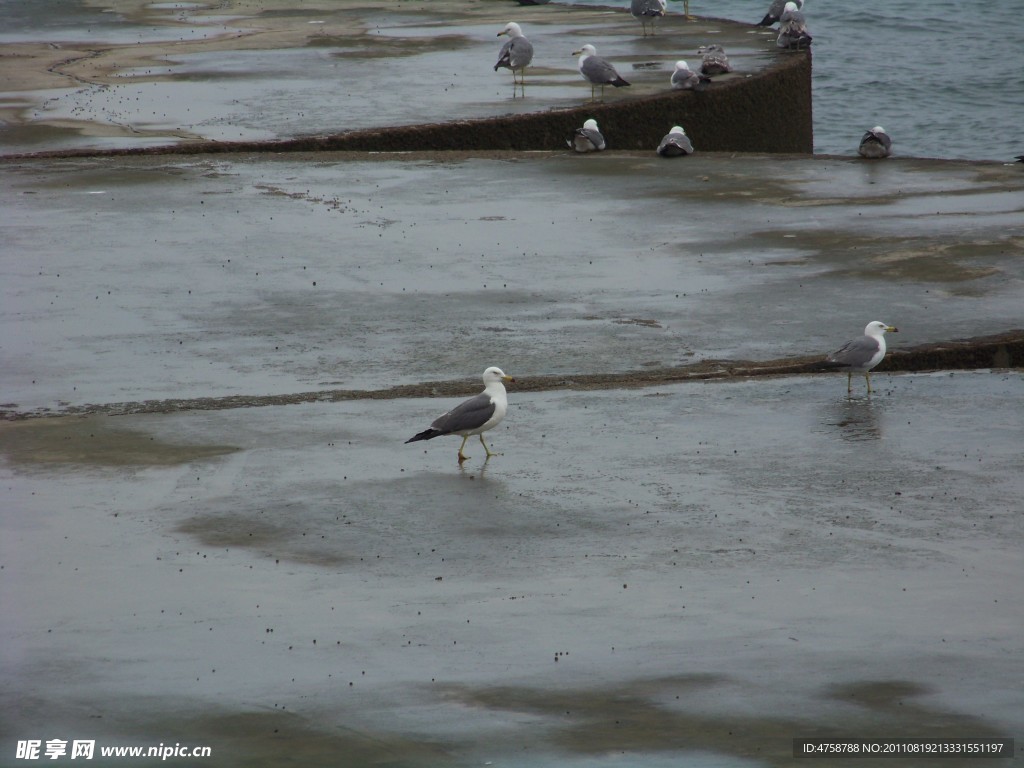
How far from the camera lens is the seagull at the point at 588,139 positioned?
750 inches

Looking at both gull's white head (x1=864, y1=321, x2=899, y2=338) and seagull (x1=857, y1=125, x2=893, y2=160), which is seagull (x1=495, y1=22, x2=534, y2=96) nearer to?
seagull (x1=857, y1=125, x2=893, y2=160)

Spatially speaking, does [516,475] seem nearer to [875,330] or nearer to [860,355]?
[860,355]

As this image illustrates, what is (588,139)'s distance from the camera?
1906 cm

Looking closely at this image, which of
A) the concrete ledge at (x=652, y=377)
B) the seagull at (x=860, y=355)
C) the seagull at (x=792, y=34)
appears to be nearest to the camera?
the seagull at (x=860, y=355)

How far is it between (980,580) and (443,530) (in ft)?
9.76

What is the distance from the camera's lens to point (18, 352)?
12172mm

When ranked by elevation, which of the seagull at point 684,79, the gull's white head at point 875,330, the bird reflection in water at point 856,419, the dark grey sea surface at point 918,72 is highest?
the seagull at point 684,79

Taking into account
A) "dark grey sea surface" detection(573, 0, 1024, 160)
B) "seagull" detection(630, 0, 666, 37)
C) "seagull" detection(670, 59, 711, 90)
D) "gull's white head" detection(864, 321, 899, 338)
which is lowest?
"dark grey sea surface" detection(573, 0, 1024, 160)

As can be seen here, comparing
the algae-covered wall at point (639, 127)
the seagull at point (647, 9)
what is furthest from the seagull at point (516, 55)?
the seagull at point (647, 9)

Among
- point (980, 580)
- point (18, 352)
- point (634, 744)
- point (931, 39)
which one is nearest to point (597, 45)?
point (18, 352)

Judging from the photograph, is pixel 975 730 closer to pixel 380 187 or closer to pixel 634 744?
pixel 634 744

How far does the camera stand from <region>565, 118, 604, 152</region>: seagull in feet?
62.5

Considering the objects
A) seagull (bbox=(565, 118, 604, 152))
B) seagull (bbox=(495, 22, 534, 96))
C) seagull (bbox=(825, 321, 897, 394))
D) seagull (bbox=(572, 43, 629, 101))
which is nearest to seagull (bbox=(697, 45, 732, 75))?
seagull (bbox=(572, 43, 629, 101))

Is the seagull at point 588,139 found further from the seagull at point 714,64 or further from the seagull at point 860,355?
the seagull at point 860,355
